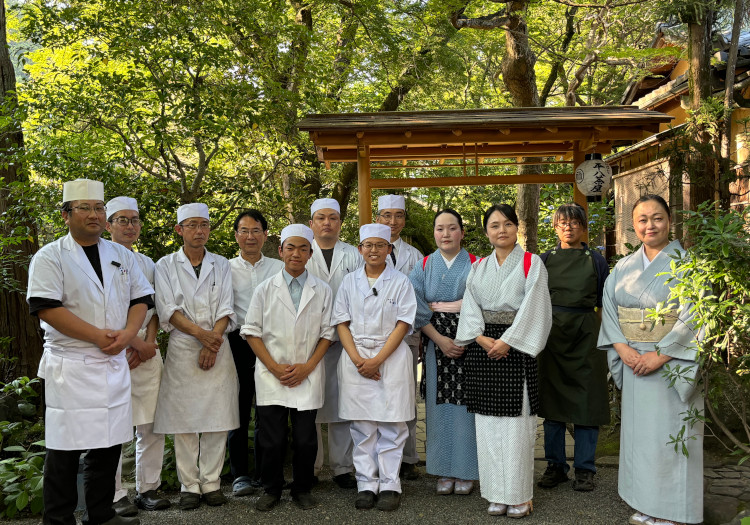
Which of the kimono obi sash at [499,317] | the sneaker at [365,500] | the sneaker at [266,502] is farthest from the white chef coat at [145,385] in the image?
the kimono obi sash at [499,317]

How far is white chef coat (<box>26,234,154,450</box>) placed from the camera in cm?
392

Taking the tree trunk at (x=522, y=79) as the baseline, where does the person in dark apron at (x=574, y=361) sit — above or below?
below

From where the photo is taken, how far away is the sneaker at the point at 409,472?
5.34 meters

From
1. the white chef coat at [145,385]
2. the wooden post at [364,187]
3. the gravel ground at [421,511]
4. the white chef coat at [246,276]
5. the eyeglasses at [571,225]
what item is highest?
the wooden post at [364,187]

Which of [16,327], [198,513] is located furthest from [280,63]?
[198,513]

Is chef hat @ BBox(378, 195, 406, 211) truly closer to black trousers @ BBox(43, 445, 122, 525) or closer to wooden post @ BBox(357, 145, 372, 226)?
wooden post @ BBox(357, 145, 372, 226)

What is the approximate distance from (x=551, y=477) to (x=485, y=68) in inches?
538

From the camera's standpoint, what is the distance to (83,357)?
13.1ft

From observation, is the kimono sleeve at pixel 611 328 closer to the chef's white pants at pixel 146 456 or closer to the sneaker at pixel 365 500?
the sneaker at pixel 365 500

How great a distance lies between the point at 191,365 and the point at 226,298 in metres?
0.58

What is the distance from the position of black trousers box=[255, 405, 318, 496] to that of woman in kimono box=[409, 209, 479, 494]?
962 millimetres

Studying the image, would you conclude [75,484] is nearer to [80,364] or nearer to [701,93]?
[80,364]

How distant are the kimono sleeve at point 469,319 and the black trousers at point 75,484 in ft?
8.38

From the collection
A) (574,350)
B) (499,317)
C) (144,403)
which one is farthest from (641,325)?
(144,403)
